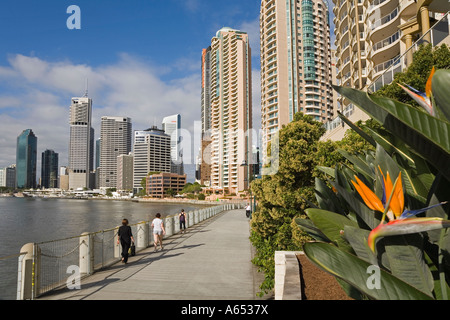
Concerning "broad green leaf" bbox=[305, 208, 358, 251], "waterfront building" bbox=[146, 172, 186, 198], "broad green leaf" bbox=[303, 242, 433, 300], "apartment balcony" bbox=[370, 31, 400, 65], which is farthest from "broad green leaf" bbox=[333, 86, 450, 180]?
"waterfront building" bbox=[146, 172, 186, 198]

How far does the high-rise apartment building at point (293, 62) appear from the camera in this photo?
264ft

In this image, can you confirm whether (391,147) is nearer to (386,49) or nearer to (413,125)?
Result: (413,125)

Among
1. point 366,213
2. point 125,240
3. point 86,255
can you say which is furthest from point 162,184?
point 366,213

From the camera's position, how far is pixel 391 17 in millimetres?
29234

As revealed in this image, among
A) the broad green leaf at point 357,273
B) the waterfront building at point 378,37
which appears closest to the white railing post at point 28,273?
the broad green leaf at point 357,273

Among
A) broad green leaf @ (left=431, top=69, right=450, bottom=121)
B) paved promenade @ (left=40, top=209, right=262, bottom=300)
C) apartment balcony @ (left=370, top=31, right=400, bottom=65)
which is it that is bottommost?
paved promenade @ (left=40, top=209, right=262, bottom=300)

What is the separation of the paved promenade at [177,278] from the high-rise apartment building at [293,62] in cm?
6829

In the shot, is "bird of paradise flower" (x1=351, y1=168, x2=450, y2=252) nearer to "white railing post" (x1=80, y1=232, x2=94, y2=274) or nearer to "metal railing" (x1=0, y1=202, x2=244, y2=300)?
"metal railing" (x1=0, y1=202, x2=244, y2=300)

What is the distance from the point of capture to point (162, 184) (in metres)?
151

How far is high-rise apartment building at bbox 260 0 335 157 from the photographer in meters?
80.4

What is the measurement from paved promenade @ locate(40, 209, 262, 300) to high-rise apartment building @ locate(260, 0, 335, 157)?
224ft

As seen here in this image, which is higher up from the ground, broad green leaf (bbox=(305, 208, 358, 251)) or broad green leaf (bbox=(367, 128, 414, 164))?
broad green leaf (bbox=(367, 128, 414, 164))

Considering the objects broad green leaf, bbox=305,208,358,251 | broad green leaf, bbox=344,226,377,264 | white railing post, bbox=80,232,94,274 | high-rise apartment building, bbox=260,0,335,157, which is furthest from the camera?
high-rise apartment building, bbox=260,0,335,157
